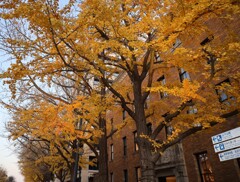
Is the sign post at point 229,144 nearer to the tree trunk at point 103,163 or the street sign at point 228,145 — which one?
the street sign at point 228,145

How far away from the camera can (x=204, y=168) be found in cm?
1034

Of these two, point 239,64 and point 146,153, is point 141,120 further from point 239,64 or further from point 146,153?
point 239,64

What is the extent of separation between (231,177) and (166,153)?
489cm

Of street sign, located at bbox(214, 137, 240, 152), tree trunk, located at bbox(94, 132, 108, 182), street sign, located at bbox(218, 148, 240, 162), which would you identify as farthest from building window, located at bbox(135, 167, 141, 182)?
street sign, located at bbox(218, 148, 240, 162)

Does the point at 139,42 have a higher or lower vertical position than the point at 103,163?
higher

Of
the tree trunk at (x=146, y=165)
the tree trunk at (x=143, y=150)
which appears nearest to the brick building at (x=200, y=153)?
the tree trunk at (x=143, y=150)

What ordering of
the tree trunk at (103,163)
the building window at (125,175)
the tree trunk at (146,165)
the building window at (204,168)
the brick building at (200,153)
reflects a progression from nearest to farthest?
the tree trunk at (146,165) < the brick building at (200,153) < the tree trunk at (103,163) < the building window at (204,168) < the building window at (125,175)

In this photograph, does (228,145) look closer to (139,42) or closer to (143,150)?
(143,150)

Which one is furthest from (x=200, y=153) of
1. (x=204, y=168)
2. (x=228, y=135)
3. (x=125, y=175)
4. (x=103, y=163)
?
(x=125, y=175)

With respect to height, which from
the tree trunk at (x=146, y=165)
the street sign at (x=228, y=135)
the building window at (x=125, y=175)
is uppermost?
the street sign at (x=228, y=135)

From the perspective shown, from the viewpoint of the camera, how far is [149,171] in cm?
622

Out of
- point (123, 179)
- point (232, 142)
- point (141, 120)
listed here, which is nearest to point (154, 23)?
point (141, 120)

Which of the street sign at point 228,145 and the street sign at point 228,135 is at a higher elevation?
the street sign at point 228,135

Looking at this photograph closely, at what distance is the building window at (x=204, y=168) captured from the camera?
32.7 feet
